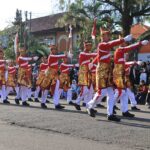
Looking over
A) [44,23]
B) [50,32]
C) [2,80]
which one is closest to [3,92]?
[2,80]

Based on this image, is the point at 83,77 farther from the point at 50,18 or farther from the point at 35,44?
the point at 50,18

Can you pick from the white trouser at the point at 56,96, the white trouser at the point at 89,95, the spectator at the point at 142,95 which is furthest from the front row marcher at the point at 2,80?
the spectator at the point at 142,95

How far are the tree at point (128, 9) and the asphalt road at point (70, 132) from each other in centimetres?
1753

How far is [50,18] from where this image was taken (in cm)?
5953

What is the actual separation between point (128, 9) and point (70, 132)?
2113cm

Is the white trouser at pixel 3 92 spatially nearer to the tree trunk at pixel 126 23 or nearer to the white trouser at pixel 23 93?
the white trouser at pixel 23 93

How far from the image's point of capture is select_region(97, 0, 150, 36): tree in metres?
30.0

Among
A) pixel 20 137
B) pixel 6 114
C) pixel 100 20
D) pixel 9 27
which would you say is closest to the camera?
pixel 20 137

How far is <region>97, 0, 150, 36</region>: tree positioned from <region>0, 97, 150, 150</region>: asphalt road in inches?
690

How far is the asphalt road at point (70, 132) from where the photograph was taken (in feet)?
28.2

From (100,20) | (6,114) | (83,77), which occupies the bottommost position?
(6,114)

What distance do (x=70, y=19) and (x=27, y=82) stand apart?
51.5 feet

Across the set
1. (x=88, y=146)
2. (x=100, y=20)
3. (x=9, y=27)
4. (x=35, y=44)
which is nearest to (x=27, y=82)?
(x=88, y=146)

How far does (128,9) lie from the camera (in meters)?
30.2
